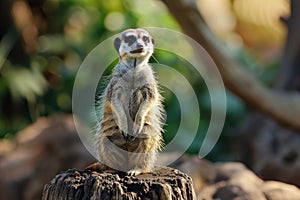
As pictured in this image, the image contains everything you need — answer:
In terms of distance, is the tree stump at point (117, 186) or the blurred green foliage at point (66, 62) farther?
the blurred green foliage at point (66, 62)

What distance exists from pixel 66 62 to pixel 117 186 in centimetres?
701

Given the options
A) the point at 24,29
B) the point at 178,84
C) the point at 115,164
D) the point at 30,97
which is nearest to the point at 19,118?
the point at 30,97

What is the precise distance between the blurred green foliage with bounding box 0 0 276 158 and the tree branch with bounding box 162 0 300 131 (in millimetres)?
1398

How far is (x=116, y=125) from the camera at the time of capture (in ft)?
10.2

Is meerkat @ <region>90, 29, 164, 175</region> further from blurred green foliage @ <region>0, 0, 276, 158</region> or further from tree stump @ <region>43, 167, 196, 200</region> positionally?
blurred green foliage @ <region>0, 0, 276, 158</region>

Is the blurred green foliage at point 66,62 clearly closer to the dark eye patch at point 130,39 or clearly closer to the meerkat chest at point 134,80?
the meerkat chest at point 134,80

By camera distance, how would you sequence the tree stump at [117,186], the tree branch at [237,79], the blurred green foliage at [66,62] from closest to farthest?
the tree stump at [117,186]
the tree branch at [237,79]
the blurred green foliage at [66,62]

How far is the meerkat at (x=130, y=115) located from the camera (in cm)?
306

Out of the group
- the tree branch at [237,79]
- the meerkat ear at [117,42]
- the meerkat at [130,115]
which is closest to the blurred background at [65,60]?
the tree branch at [237,79]

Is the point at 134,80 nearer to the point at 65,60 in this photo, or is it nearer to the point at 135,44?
the point at 135,44

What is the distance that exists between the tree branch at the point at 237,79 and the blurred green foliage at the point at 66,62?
1.40 metres

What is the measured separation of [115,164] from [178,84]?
539cm

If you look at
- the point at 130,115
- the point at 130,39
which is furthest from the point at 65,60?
the point at 130,39

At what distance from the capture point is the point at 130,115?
3119mm
